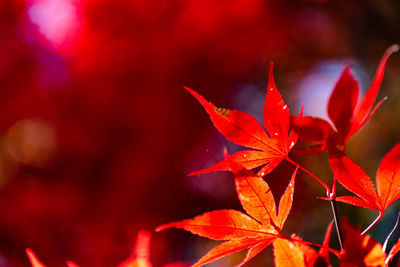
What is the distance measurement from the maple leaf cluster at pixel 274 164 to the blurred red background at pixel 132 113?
1119mm

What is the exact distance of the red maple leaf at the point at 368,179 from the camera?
271 millimetres

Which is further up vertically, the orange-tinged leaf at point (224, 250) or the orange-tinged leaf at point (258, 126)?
the orange-tinged leaf at point (258, 126)

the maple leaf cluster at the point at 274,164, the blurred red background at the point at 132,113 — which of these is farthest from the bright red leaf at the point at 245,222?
the blurred red background at the point at 132,113

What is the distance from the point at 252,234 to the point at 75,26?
1546mm

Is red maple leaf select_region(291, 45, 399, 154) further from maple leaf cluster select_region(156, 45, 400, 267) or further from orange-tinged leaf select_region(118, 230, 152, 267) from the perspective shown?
orange-tinged leaf select_region(118, 230, 152, 267)

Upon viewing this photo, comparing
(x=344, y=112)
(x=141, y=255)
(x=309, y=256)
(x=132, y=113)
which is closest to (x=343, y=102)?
(x=344, y=112)

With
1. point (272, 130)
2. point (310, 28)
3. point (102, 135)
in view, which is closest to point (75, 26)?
point (102, 135)

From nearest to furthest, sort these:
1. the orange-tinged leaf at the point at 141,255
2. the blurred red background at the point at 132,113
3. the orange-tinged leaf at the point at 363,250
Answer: the orange-tinged leaf at the point at 363,250, the orange-tinged leaf at the point at 141,255, the blurred red background at the point at 132,113

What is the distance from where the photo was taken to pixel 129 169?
1717 millimetres

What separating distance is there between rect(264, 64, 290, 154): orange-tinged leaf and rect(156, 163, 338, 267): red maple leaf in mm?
41

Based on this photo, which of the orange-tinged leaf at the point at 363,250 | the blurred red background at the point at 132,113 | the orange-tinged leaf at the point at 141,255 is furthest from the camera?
the blurred red background at the point at 132,113

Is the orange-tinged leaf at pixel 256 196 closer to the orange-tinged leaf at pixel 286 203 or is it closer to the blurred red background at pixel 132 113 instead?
the orange-tinged leaf at pixel 286 203

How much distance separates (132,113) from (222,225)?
60.3 inches

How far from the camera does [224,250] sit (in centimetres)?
28
